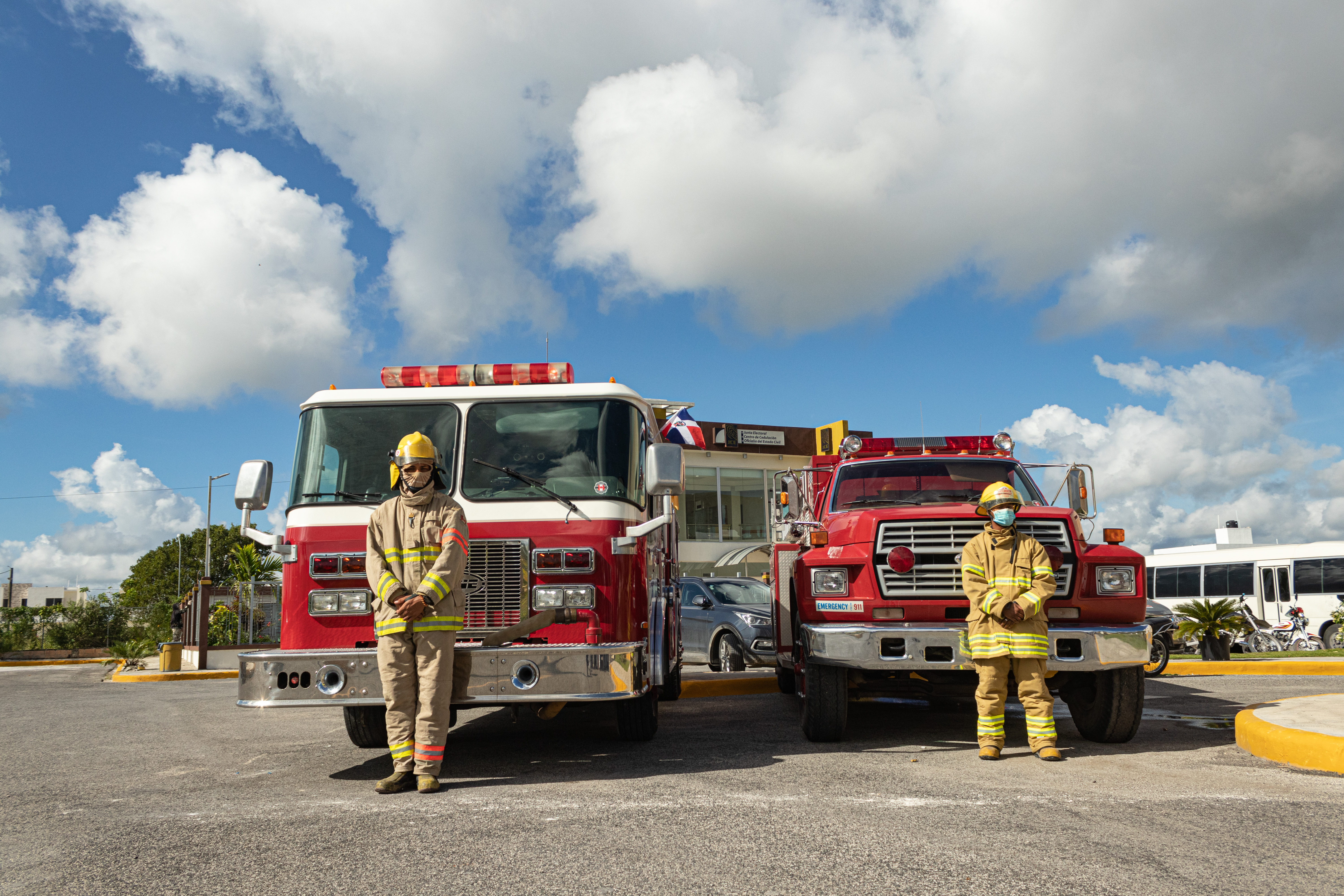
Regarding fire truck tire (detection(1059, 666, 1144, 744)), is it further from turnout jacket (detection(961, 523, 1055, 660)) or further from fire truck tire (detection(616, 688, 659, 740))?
fire truck tire (detection(616, 688, 659, 740))

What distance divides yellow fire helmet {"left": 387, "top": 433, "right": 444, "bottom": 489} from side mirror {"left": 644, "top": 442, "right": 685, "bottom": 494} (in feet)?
4.30

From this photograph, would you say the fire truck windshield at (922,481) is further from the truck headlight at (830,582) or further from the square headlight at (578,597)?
the square headlight at (578,597)

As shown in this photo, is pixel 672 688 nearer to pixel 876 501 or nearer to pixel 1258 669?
pixel 876 501

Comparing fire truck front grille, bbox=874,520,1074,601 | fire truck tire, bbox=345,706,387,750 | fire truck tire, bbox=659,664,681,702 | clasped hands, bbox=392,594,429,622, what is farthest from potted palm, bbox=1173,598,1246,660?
clasped hands, bbox=392,594,429,622

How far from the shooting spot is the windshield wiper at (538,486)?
20.6 feet

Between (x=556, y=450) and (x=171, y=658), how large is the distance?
53.8 feet

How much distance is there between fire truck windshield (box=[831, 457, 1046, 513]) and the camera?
8.07 meters

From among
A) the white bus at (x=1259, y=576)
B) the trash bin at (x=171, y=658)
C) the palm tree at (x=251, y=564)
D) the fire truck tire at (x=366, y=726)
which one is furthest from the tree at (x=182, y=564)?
the fire truck tire at (x=366, y=726)

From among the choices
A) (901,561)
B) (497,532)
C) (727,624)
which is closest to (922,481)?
(901,561)

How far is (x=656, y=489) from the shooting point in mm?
6324

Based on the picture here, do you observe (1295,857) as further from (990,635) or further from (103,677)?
(103,677)

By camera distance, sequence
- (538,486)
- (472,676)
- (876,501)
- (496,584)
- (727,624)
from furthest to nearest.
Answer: (727,624) → (876,501) → (538,486) → (496,584) → (472,676)

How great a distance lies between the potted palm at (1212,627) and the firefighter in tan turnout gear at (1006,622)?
416 inches

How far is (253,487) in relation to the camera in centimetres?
643
